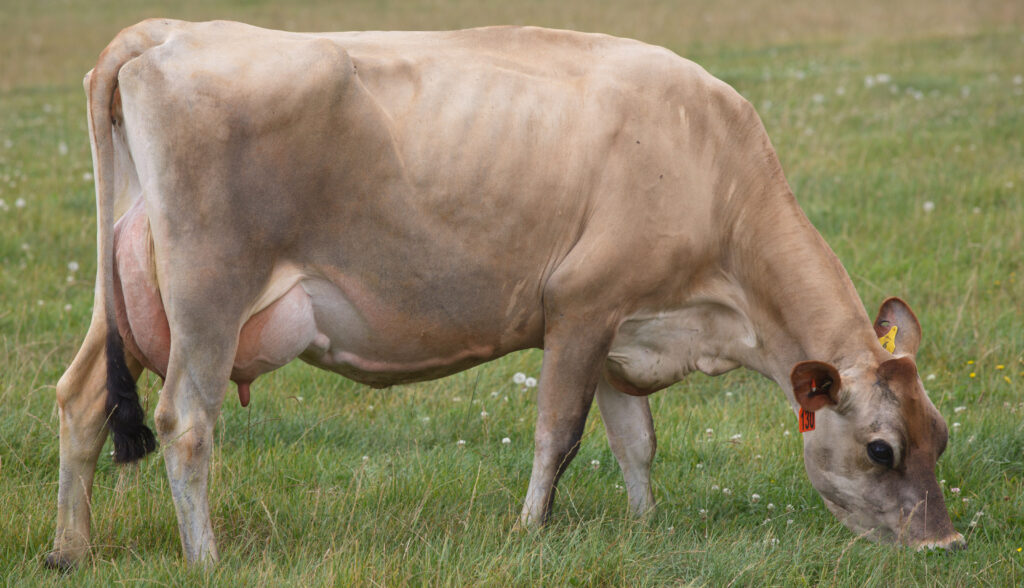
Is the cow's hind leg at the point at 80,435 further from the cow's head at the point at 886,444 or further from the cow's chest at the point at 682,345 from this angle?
the cow's head at the point at 886,444

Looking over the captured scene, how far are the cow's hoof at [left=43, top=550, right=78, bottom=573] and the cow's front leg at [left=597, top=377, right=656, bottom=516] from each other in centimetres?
234

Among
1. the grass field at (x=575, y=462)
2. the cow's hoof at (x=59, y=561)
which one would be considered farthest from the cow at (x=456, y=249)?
the grass field at (x=575, y=462)

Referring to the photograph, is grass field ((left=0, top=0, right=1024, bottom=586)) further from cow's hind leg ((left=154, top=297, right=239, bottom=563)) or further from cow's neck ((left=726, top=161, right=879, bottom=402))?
cow's neck ((left=726, top=161, right=879, bottom=402))

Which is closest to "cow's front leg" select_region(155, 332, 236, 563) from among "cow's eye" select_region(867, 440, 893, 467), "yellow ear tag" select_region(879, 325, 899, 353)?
"cow's eye" select_region(867, 440, 893, 467)

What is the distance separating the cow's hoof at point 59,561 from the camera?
4.29 metres

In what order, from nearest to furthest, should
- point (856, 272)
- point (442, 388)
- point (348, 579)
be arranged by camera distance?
point (348, 579), point (442, 388), point (856, 272)

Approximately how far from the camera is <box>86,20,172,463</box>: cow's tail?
4.13m

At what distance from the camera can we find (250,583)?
396 centimetres

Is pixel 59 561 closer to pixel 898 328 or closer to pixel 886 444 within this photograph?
pixel 886 444

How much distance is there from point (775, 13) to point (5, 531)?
20.6 metres

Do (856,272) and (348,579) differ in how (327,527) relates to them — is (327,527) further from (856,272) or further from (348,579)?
(856,272)

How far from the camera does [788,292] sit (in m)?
4.69

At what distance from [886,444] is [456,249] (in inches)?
74.9

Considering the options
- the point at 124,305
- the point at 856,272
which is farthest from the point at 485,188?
the point at 856,272
